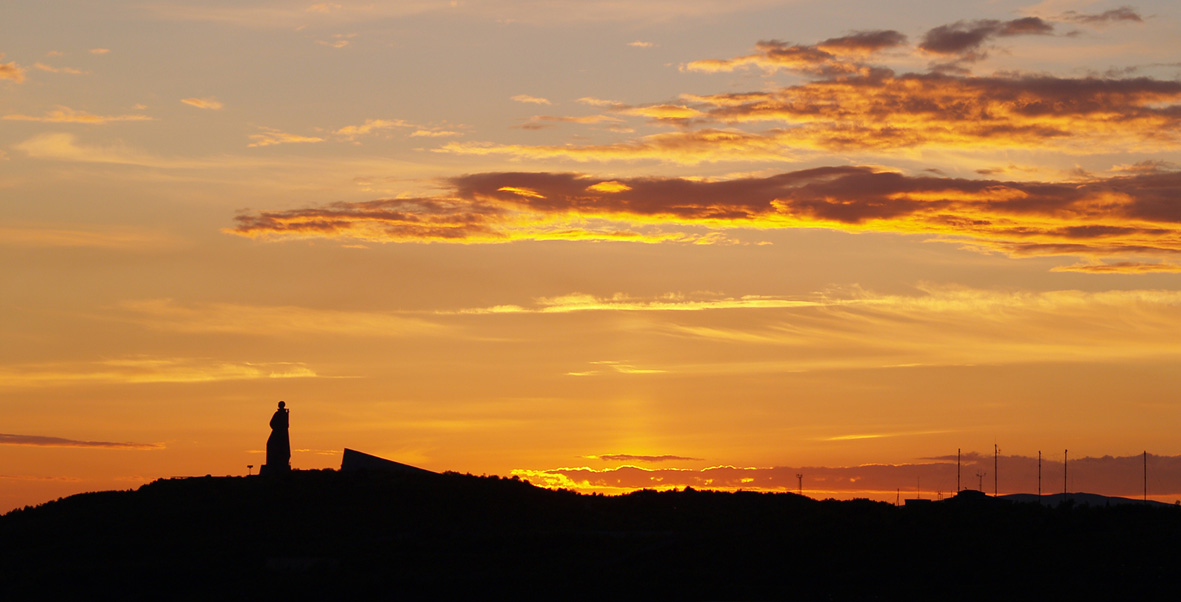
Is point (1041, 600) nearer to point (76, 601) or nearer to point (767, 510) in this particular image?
point (767, 510)

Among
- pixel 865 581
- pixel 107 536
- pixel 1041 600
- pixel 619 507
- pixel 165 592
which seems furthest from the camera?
pixel 619 507

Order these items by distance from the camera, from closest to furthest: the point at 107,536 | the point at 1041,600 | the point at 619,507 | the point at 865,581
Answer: the point at 1041,600, the point at 865,581, the point at 107,536, the point at 619,507

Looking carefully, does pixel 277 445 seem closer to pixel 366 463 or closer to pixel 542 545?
pixel 366 463

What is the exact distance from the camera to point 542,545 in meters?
43.9

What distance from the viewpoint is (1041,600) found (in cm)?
3525

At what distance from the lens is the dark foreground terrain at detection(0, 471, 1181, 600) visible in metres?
38.3

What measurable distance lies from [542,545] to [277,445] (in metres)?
16.3

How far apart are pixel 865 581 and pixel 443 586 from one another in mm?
13428

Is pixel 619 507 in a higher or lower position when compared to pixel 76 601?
higher

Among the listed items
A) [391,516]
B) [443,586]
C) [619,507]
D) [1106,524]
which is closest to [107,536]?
[391,516]

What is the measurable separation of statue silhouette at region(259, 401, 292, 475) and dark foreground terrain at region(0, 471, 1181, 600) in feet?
6.98

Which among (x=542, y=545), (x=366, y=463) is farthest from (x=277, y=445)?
(x=542, y=545)

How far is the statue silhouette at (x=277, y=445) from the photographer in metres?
54.4

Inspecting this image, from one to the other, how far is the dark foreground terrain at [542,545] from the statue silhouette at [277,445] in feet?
6.98
